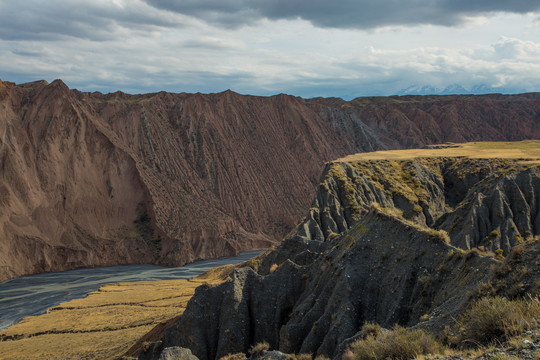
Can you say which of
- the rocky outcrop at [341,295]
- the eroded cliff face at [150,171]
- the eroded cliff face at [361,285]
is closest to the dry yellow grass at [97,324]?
the rocky outcrop at [341,295]

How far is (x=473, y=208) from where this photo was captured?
126 feet

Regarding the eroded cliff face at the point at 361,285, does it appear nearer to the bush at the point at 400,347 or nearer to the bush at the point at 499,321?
the bush at the point at 499,321

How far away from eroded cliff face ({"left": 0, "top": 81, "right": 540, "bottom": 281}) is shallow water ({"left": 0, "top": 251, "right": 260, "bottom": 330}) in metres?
3.32

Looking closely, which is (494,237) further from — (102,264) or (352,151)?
(352,151)

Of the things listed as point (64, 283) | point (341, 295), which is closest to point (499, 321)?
point (341, 295)

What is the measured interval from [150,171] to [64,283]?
36163 millimetres

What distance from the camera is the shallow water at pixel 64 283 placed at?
5919 centimetres

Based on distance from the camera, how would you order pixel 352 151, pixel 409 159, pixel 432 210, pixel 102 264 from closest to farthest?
pixel 432 210 < pixel 409 159 < pixel 102 264 < pixel 352 151

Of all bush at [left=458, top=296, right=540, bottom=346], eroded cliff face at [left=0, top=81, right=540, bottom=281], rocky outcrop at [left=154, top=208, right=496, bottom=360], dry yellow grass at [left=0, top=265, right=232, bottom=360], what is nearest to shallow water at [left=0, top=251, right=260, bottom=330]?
eroded cliff face at [left=0, top=81, right=540, bottom=281]

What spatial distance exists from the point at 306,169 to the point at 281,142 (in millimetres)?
11182

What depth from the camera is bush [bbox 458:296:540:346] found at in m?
9.80

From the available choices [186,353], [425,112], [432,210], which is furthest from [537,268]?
[425,112]

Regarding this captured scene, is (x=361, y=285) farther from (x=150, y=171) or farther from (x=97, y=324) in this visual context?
(x=150, y=171)

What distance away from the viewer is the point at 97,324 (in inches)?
1825
